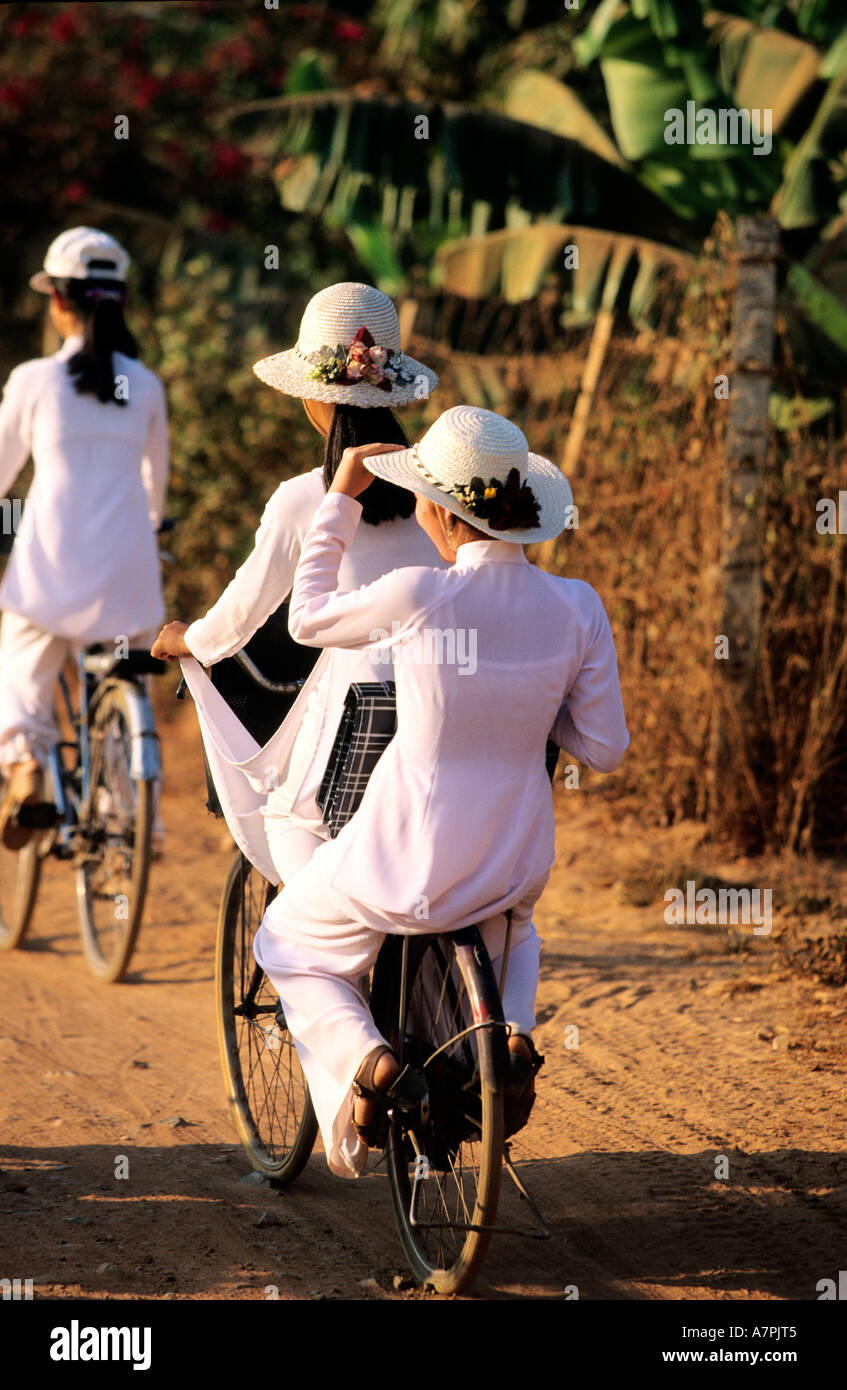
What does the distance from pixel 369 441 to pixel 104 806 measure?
2.89m

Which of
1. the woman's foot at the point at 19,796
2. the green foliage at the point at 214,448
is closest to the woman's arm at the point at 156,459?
the woman's foot at the point at 19,796

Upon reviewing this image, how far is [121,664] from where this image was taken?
574 centimetres

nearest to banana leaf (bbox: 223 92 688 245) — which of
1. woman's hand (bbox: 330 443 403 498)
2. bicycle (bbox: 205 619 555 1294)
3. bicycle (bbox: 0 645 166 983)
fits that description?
bicycle (bbox: 0 645 166 983)

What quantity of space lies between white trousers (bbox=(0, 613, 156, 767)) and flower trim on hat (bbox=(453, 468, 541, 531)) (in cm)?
323

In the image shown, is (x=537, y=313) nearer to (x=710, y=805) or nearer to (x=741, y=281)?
(x=741, y=281)

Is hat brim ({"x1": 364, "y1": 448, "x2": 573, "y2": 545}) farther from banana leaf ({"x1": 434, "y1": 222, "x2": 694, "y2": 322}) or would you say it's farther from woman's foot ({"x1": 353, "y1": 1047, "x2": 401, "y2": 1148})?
banana leaf ({"x1": 434, "y1": 222, "x2": 694, "y2": 322})

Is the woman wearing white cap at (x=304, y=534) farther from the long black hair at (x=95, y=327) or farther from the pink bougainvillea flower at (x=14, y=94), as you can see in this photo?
the pink bougainvillea flower at (x=14, y=94)

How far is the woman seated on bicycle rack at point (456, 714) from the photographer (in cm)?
311

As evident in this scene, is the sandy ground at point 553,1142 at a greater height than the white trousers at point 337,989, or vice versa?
the white trousers at point 337,989

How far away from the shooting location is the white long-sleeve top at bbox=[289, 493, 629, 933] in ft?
10.2

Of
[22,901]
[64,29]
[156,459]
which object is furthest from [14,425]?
[64,29]

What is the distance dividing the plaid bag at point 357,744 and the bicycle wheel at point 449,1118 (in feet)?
1.15
